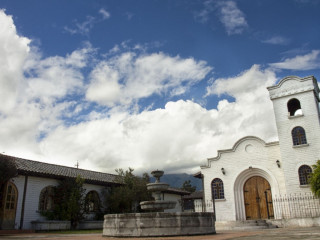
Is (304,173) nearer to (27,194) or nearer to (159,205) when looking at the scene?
(159,205)

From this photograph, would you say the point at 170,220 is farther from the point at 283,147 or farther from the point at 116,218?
the point at 283,147

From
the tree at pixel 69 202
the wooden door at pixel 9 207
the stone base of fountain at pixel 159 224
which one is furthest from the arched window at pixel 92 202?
the stone base of fountain at pixel 159 224

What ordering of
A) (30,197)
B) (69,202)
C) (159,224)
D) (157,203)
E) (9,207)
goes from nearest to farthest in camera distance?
(159,224), (157,203), (9,207), (30,197), (69,202)

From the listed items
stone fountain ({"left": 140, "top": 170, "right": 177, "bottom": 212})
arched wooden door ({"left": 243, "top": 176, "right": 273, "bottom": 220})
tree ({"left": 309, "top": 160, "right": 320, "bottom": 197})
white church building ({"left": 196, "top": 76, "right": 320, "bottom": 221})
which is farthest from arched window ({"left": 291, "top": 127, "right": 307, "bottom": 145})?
stone fountain ({"left": 140, "top": 170, "right": 177, "bottom": 212})

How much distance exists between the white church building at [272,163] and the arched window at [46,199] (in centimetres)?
1090

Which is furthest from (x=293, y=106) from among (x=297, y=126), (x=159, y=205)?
(x=159, y=205)

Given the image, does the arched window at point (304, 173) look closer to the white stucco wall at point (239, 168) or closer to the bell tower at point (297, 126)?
the bell tower at point (297, 126)

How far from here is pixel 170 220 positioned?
1034cm

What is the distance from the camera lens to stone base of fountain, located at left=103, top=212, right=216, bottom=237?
10.3 m

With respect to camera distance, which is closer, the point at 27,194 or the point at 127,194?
the point at 27,194

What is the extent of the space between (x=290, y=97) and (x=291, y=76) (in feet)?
4.78

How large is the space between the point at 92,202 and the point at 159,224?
52.1 ft

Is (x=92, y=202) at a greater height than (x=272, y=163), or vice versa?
(x=272, y=163)

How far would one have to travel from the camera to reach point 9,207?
756 inches
